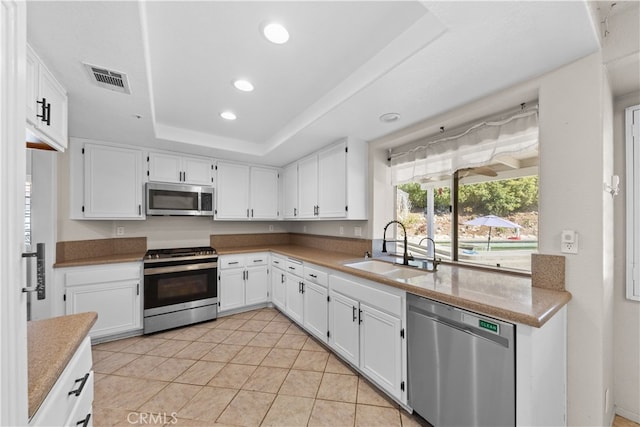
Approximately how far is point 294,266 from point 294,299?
0.41 m

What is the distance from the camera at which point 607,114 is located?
60.6 inches

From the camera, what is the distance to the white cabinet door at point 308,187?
134 inches

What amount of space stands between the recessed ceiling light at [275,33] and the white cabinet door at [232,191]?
2.53m

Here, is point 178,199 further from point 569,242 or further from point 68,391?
point 569,242

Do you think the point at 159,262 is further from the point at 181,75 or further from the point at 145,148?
the point at 181,75

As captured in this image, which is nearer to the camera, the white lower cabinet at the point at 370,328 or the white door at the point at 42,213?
the white lower cabinet at the point at 370,328

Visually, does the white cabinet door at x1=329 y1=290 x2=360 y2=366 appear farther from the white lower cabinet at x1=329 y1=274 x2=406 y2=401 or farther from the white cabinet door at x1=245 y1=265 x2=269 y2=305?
the white cabinet door at x1=245 y1=265 x2=269 y2=305

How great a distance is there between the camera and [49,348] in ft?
2.95

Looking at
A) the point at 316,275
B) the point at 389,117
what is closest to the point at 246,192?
the point at 316,275

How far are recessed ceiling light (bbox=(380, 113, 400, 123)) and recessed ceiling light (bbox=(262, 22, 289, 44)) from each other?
1093mm

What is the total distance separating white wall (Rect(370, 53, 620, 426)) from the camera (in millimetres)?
1429

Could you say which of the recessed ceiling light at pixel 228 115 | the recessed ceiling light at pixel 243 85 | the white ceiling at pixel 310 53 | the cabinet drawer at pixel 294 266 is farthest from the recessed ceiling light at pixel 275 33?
the cabinet drawer at pixel 294 266

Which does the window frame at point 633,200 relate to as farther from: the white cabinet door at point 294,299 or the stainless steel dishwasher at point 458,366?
the white cabinet door at point 294,299

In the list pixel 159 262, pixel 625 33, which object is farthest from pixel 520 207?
pixel 159 262
